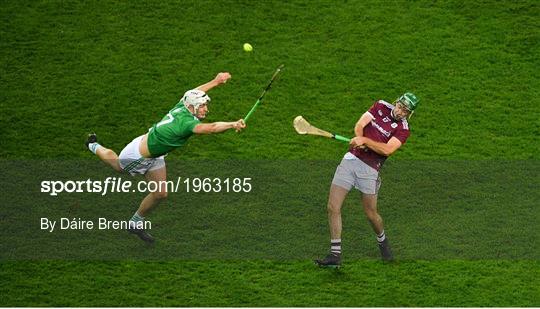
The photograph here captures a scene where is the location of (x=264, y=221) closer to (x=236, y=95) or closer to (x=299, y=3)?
(x=236, y=95)

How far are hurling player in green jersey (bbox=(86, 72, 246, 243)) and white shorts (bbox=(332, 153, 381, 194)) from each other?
1578 mm

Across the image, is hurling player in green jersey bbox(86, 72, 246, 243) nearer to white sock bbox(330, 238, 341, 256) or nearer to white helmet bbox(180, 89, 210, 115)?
white helmet bbox(180, 89, 210, 115)

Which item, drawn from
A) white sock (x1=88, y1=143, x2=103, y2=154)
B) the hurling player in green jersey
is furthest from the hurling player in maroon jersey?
white sock (x1=88, y1=143, x2=103, y2=154)

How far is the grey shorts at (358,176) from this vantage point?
1521cm

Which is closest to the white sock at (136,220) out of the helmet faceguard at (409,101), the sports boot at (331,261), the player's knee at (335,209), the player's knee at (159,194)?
the player's knee at (159,194)

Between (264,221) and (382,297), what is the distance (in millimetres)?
2077

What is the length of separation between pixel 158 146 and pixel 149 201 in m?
0.69

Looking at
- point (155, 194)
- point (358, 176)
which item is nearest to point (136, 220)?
point (155, 194)

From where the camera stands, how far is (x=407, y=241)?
628 inches

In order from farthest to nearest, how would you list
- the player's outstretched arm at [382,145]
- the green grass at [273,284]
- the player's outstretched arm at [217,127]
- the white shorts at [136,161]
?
1. the white shorts at [136,161]
2. the player's outstretched arm at [382,145]
3. the green grass at [273,284]
4. the player's outstretched arm at [217,127]

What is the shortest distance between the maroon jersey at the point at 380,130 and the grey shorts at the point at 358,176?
0.07m

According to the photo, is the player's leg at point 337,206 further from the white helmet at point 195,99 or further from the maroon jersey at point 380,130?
the white helmet at point 195,99

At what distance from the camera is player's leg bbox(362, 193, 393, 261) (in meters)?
15.3

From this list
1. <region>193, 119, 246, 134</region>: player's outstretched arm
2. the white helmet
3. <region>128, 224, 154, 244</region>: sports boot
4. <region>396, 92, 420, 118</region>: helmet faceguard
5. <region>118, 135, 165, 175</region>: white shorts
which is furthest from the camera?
<region>128, 224, 154, 244</region>: sports boot
